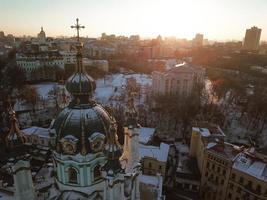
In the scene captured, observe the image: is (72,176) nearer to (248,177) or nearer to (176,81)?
(248,177)

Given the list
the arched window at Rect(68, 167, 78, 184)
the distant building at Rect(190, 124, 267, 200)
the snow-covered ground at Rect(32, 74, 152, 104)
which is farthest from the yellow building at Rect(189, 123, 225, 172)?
the snow-covered ground at Rect(32, 74, 152, 104)

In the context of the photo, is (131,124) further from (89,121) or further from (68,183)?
(68,183)

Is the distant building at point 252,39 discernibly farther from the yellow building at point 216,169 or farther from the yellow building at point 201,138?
the yellow building at point 216,169

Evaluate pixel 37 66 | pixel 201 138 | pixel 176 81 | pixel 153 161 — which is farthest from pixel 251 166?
pixel 37 66

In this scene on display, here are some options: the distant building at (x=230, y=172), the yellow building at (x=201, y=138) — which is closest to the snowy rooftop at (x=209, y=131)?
the yellow building at (x=201, y=138)

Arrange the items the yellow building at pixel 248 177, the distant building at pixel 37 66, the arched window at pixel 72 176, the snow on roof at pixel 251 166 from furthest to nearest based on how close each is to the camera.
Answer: the distant building at pixel 37 66 → the snow on roof at pixel 251 166 → the yellow building at pixel 248 177 → the arched window at pixel 72 176

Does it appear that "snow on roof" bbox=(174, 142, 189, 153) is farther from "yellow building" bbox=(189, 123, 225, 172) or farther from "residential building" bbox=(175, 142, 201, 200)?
"residential building" bbox=(175, 142, 201, 200)

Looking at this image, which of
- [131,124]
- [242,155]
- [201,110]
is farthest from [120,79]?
[131,124]
